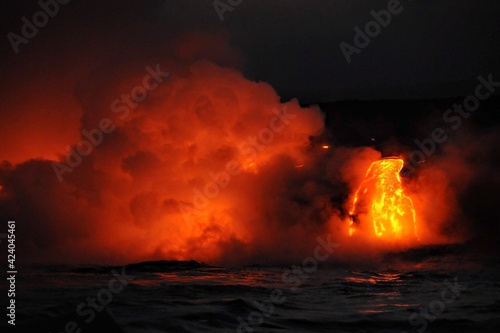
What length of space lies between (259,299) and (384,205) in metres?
20.9

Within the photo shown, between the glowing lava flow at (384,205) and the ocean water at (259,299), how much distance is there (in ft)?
25.0

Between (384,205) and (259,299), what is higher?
(384,205)

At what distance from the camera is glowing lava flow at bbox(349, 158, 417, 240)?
128 ft

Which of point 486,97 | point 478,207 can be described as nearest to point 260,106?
point 478,207

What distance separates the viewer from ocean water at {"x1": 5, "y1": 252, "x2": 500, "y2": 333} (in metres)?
15.3

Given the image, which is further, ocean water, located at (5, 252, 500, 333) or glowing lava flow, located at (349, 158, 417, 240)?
glowing lava flow, located at (349, 158, 417, 240)

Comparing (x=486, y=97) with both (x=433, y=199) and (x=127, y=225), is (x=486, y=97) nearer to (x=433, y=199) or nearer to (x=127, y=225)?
(x=433, y=199)

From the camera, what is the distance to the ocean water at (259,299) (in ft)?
50.2

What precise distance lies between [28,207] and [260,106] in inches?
588

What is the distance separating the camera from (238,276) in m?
27.8

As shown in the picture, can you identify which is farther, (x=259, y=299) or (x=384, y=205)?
(x=384, y=205)

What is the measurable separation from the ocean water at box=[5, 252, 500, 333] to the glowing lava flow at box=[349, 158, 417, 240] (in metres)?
7.63

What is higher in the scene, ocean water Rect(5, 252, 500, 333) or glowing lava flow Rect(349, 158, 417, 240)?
glowing lava flow Rect(349, 158, 417, 240)

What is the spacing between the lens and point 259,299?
20.1 metres
